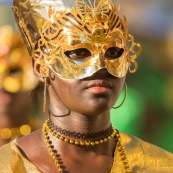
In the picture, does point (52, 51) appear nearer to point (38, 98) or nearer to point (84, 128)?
point (84, 128)

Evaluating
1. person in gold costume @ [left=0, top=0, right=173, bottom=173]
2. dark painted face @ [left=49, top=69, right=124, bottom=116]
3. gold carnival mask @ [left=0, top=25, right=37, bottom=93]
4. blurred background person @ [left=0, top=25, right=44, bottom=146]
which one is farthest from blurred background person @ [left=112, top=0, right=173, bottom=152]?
dark painted face @ [left=49, top=69, right=124, bottom=116]

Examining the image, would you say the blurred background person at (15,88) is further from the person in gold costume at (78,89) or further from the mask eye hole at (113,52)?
the mask eye hole at (113,52)

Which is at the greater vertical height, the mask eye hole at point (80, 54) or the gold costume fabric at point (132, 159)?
the mask eye hole at point (80, 54)

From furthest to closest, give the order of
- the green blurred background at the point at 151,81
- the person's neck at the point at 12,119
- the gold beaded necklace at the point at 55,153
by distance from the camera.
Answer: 1. the green blurred background at the point at 151,81
2. the person's neck at the point at 12,119
3. the gold beaded necklace at the point at 55,153

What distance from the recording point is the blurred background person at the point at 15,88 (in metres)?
5.86

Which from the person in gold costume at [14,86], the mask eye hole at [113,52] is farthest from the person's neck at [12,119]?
the mask eye hole at [113,52]

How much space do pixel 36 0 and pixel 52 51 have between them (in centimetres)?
38

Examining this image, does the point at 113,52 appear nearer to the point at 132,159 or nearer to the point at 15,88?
the point at 132,159

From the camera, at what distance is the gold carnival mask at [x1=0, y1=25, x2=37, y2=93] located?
19.2 ft

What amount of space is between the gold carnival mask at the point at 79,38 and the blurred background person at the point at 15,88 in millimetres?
1715

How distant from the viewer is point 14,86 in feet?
19.5

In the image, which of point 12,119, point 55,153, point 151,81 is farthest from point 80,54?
point 151,81

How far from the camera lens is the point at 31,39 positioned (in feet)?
13.8

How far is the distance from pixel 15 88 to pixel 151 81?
2.17 metres
